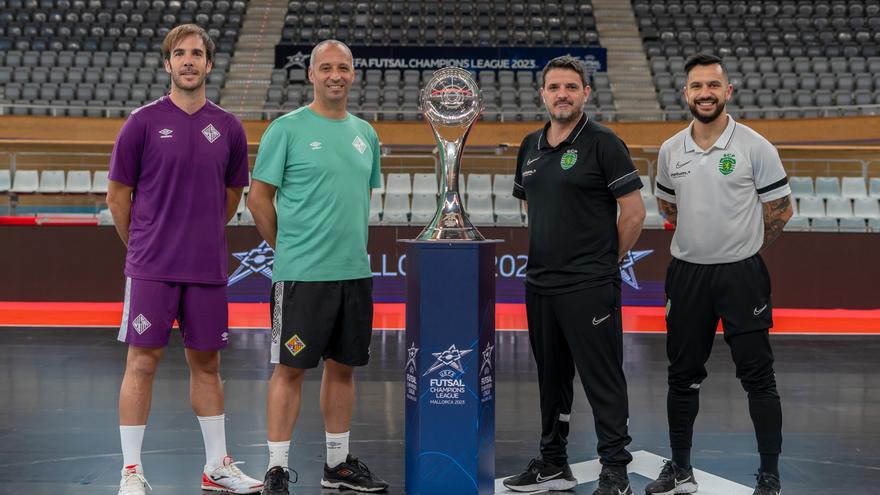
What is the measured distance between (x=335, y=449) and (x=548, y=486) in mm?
934

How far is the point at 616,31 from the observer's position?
21234 mm

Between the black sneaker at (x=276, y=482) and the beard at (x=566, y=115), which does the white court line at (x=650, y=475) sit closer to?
the black sneaker at (x=276, y=482)

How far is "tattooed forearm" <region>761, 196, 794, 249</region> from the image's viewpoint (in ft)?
11.7

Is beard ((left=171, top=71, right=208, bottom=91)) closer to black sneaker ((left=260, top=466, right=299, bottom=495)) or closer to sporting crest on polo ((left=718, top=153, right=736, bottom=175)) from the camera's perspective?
black sneaker ((left=260, top=466, right=299, bottom=495))

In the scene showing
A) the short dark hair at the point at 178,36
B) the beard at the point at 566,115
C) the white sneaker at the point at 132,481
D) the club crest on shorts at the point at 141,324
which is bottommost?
the white sneaker at the point at 132,481

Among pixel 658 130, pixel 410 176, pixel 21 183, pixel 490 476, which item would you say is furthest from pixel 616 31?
pixel 490 476

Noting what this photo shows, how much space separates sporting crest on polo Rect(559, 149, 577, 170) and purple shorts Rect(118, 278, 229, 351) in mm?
1519

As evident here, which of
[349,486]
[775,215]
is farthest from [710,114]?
[349,486]

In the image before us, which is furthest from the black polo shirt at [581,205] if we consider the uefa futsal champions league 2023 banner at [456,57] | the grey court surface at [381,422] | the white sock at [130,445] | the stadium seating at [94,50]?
the uefa futsal champions league 2023 banner at [456,57]

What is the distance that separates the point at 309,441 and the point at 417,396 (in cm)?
115

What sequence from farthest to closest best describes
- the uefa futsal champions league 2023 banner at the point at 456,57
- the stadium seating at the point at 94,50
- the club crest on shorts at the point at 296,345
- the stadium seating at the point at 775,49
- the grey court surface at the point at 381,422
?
1. the uefa futsal champions league 2023 banner at the point at 456,57
2. the stadium seating at the point at 775,49
3. the stadium seating at the point at 94,50
4. the grey court surface at the point at 381,422
5. the club crest on shorts at the point at 296,345

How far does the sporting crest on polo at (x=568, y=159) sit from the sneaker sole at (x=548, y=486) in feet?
4.45

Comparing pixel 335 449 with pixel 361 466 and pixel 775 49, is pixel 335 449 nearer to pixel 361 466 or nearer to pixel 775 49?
pixel 361 466

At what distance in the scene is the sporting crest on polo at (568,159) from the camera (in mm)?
3500
